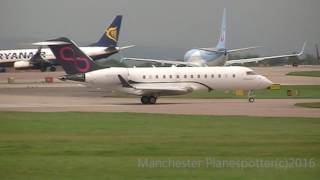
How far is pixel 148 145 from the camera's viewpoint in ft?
61.8

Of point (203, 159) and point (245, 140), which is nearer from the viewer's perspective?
point (203, 159)

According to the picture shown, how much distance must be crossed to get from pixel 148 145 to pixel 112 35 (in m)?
89.8

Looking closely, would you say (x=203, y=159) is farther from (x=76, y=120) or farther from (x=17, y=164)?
(x=76, y=120)

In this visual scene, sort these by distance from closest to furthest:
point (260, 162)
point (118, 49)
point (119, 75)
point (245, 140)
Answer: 1. point (260, 162)
2. point (245, 140)
3. point (119, 75)
4. point (118, 49)

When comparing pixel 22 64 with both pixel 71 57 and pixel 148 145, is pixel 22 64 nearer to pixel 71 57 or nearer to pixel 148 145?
pixel 71 57

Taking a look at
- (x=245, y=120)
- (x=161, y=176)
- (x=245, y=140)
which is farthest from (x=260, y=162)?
(x=245, y=120)

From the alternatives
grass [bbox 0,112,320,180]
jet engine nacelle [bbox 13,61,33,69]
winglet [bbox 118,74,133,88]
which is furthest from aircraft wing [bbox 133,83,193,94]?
jet engine nacelle [bbox 13,61,33,69]

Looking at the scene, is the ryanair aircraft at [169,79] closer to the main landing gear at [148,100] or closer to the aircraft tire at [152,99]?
the main landing gear at [148,100]

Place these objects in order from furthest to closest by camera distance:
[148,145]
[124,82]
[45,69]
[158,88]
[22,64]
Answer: [45,69] → [22,64] → [124,82] → [158,88] → [148,145]

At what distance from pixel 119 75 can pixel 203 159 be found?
3066 cm

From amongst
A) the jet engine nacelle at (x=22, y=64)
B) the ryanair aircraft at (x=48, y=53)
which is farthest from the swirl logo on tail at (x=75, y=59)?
the jet engine nacelle at (x=22, y=64)

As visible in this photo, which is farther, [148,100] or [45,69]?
[45,69]

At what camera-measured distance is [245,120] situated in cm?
2798

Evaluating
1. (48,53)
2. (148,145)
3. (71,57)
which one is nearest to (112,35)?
(48,53)
